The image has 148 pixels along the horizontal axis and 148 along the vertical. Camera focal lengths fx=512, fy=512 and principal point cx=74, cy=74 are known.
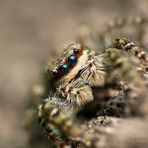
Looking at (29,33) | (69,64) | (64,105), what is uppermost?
(29,33)

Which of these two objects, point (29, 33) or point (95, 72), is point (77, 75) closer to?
point (95, 72)

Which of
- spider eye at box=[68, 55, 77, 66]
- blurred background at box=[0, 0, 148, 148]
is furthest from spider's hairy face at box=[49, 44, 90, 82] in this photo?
blurred background at box=[0, 0, 148, 148]

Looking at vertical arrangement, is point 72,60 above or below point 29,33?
below

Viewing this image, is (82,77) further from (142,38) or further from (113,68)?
(142,38)

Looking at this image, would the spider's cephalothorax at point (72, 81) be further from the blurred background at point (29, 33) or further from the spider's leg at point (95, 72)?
the blurred background at point (29, 33)

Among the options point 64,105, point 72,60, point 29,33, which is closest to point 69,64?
point 72,60

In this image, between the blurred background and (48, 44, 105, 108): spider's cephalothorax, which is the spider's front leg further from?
the blurred background

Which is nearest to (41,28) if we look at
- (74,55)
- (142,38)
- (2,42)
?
(2,42)

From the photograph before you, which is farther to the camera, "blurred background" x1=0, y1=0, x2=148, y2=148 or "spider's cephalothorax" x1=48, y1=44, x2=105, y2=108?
"blurred background" x1=0, y1=0, x2=148, y2=148
